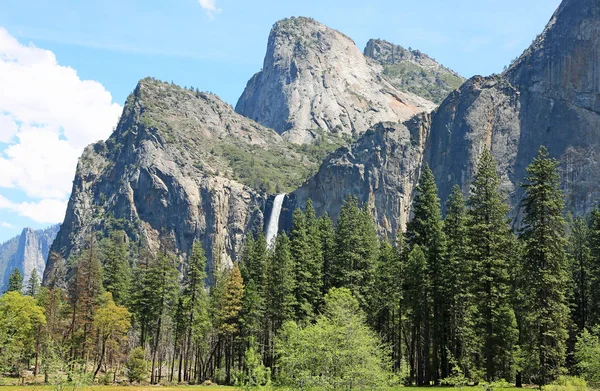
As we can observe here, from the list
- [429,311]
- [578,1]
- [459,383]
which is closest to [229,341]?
[429,311]

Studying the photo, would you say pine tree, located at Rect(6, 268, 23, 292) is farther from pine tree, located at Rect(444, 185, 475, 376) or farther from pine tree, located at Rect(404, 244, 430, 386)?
pine tree, located at Rect(444, 185, 475, 376)

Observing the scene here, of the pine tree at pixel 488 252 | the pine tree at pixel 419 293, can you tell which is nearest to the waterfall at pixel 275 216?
the pine tree at pixel 419 293

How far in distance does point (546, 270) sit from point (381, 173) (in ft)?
421

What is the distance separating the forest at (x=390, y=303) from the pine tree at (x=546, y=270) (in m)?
0.09

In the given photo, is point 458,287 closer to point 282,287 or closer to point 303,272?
point 303,272

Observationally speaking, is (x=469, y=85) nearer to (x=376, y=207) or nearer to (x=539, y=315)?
(x=376, y=207)

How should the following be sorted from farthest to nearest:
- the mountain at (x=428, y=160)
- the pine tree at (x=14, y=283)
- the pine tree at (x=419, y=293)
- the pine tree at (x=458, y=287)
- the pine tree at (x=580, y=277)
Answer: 1. the mountain at (x=428, y=160)
2. the pine tree at (x=14, y=283)
3. the pine tree at (x=580, y=277)
4. the pine tree at (x=419, y=293)
5. the pine tree at (x=458, y=287)

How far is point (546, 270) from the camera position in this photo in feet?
109

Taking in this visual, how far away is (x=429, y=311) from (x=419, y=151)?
120 m

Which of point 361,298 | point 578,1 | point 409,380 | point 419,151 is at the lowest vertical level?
point 409,380

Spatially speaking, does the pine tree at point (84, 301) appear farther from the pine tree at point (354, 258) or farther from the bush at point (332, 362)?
the bush at point (332, 362)

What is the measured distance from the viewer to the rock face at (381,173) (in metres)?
158

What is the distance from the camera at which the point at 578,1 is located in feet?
440

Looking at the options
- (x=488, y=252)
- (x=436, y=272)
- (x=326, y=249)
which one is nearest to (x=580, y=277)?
(x=436, y=272)
